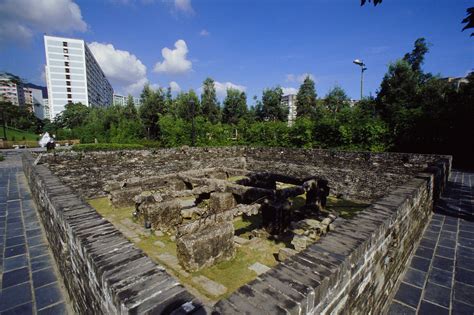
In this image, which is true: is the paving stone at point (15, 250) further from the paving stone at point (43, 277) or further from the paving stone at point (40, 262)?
the paving stone at point (43, 277)

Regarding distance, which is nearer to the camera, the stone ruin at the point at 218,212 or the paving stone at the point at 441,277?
the paving stone at the point at 441,277

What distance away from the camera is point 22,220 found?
5.16 m

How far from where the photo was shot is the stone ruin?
14.0 ft

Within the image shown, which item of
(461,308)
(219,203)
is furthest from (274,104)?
(461,308)

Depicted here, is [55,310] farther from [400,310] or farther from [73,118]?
[73,118]

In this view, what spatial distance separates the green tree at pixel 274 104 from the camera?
34438 millimetres

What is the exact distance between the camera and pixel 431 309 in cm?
260

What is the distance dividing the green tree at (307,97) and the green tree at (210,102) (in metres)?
13.8

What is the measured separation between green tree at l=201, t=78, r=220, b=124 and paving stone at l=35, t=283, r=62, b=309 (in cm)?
2872

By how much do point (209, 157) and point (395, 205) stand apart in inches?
407

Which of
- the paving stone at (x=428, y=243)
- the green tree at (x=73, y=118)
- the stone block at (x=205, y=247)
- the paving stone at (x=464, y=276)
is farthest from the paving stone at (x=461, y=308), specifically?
the green tree at (x=73, y=118)

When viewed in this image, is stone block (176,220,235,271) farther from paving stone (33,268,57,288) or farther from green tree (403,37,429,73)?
green tree (403,37,429,73)

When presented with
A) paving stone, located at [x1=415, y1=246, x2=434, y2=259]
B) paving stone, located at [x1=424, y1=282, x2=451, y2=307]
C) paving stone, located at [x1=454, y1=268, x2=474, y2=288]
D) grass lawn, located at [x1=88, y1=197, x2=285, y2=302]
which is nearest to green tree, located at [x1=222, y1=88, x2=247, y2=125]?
grass lawn, located at [x1=88, y1=197, x2=285, y2=302]

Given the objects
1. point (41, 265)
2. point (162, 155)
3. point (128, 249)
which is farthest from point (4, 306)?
point (162, 155)
